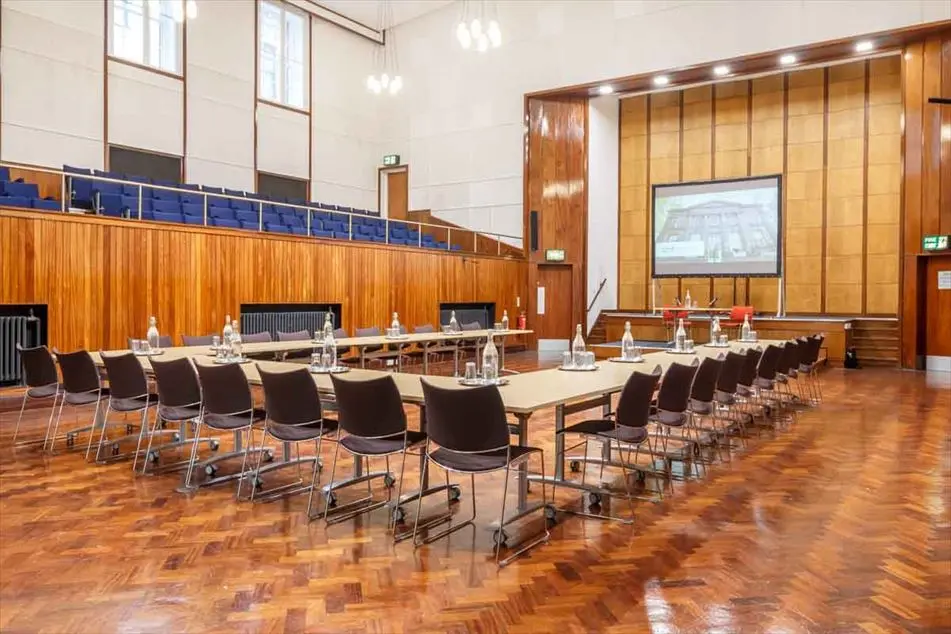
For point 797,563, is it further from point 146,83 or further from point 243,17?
point 243,17

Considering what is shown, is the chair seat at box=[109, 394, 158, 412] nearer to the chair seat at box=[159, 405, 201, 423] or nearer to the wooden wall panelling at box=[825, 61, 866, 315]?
the chair seat at box=[159, 405, 201, 423]

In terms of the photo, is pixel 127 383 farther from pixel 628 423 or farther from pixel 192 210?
pixel 192 210

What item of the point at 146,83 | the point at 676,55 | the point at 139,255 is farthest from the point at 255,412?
the point at 676,55

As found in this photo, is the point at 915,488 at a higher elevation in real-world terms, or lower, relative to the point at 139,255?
lower

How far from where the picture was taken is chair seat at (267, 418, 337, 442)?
397 centimetres

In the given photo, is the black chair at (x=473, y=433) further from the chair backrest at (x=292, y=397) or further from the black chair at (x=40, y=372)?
the black chair at (x=40, y=372)

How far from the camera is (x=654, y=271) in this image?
1427cm

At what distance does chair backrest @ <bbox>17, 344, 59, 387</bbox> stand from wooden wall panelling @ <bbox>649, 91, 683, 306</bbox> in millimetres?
12054

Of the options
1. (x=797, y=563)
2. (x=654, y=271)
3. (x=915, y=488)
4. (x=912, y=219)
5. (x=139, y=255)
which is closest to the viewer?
(x=797, y=563)

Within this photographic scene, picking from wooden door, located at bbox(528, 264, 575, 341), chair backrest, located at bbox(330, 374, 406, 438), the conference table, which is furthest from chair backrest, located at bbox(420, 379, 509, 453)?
wooden door, located at bbox(528, 264, 575, 341)

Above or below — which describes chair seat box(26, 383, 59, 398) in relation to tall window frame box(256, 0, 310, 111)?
below

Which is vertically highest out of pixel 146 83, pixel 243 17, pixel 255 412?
pixel 243 17

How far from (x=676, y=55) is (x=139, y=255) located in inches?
379

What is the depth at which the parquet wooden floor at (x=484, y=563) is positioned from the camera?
2.59 meters
